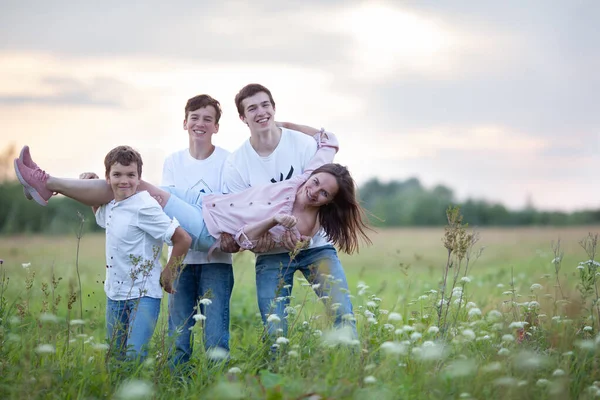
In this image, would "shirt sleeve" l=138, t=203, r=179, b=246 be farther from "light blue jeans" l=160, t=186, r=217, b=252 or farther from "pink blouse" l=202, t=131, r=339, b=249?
"pink blouse" l=202, t=131, r=339, b=249

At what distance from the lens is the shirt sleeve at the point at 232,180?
6238 mm

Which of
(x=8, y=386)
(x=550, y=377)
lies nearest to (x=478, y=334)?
(x=550, y=377)

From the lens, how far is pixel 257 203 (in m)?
6.02

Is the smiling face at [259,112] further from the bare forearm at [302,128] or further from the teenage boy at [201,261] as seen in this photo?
the teenage boy at [201,261]

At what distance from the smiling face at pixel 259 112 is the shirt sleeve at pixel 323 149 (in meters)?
0.51

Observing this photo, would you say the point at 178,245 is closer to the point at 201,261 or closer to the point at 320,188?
the point at 201,261

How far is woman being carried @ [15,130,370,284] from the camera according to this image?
19.1ft

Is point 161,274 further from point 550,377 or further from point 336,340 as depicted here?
point 550,377

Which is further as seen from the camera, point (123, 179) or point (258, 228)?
point (258, 228)

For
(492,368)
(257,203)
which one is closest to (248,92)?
(257,203)

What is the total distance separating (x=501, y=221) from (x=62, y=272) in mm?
39792

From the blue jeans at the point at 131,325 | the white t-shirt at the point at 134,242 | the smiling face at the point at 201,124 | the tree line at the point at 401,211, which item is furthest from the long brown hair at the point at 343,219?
the tree line at the point at 401,211

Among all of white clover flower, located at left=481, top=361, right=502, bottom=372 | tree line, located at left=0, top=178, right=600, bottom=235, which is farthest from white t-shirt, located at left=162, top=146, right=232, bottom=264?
tree line, located at left=0, top=178, right=600, bottom=235

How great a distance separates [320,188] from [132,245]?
1.71 meters
